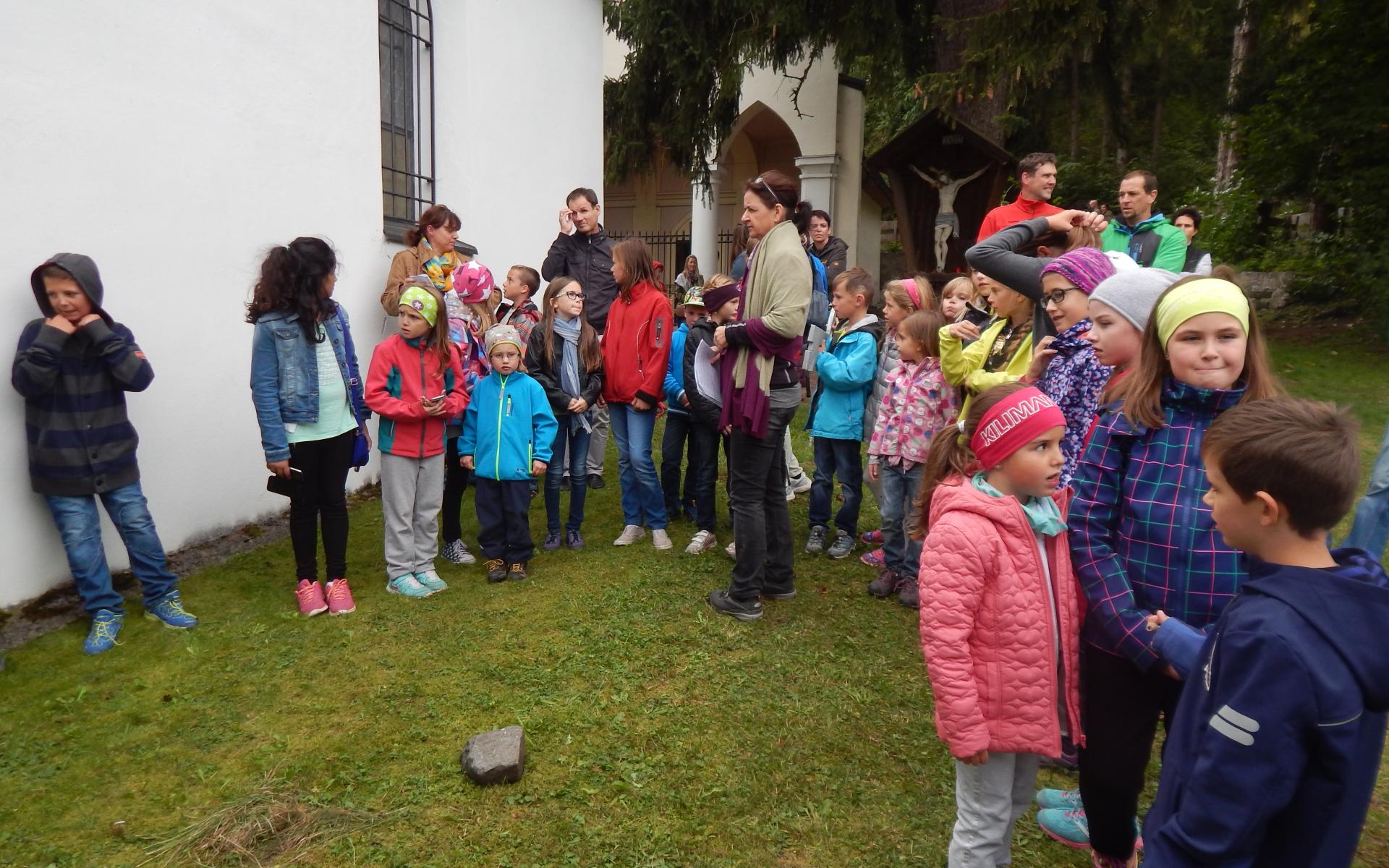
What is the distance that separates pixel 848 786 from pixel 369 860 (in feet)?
5.19

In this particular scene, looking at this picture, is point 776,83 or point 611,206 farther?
point 611,206

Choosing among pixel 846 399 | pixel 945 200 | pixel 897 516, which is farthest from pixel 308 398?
pixel 945 200

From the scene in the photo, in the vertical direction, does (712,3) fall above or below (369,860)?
above

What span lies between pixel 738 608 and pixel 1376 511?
→ 2.81 m

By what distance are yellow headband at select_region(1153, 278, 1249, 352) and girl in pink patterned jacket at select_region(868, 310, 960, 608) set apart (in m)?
2.32

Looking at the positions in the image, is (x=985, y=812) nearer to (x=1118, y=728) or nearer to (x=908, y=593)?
(x=1118, y=728)

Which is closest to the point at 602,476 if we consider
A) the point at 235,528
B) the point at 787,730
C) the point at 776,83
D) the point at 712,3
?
the point at 235,528

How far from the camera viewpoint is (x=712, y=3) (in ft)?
35.4

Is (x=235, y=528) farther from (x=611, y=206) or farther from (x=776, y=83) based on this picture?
(x=611, y=206)

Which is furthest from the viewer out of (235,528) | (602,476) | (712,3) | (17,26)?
(712,3)

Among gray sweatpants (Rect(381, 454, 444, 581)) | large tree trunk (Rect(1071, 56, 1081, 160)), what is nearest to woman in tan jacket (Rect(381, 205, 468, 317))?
gray sweatpants (Rect(381, 454, 444, 581))

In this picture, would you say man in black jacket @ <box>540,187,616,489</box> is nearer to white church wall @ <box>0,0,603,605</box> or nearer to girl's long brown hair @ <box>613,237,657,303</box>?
girl's long brown hair @ <box>613,237,657,303</box>

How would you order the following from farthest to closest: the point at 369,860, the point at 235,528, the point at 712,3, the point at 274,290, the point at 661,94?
the point at 661,94, the point at 712,3, the point at 235,528, the point at 274,290, the point at 369,860

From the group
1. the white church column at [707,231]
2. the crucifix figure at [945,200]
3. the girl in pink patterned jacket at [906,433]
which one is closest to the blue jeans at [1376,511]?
the girl in pink patterned jacket at [906,433]
